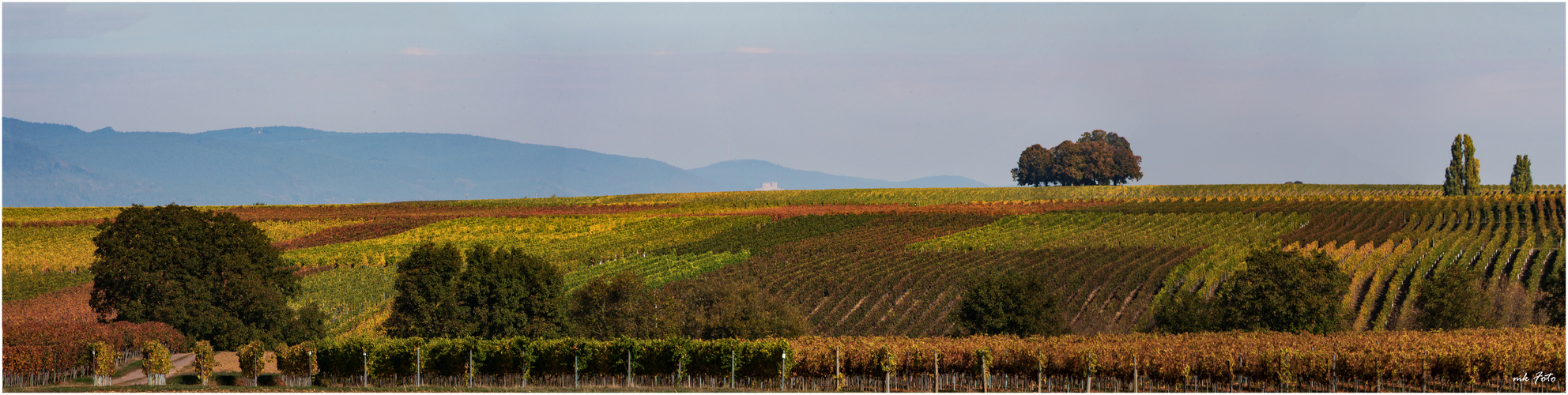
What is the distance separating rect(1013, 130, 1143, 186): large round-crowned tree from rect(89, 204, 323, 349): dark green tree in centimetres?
12227

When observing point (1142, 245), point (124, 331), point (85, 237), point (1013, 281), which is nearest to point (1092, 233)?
point (1142, 245)

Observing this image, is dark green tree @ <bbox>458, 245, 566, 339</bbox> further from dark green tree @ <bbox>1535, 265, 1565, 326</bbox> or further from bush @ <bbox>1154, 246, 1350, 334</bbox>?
dark green tree @ <bbox>1535, 265, 1565, 326</bbox>

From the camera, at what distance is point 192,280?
5044 centimetres

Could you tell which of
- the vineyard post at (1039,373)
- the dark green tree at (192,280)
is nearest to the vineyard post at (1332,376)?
the vineyard post at (1039,373)

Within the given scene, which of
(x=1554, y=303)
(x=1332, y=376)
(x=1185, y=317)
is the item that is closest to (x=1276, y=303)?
(x=1185, y=317)

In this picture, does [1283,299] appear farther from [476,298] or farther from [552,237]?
[552,237]

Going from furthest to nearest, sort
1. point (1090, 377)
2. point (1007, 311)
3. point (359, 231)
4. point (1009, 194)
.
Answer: point (1009, 194) → point (359, 231) → point (1007, 311) → point (1090, 377)

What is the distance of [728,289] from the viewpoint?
49531 mm

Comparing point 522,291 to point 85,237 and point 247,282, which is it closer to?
point 247,282

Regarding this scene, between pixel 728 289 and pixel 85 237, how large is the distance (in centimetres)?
6584

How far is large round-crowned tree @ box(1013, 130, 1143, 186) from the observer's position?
158375mm

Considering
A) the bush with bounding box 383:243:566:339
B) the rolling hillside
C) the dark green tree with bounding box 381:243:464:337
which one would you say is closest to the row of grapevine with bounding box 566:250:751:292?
the rolling hillside

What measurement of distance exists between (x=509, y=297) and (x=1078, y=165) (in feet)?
398

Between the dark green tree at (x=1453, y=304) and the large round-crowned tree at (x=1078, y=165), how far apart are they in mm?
101990
